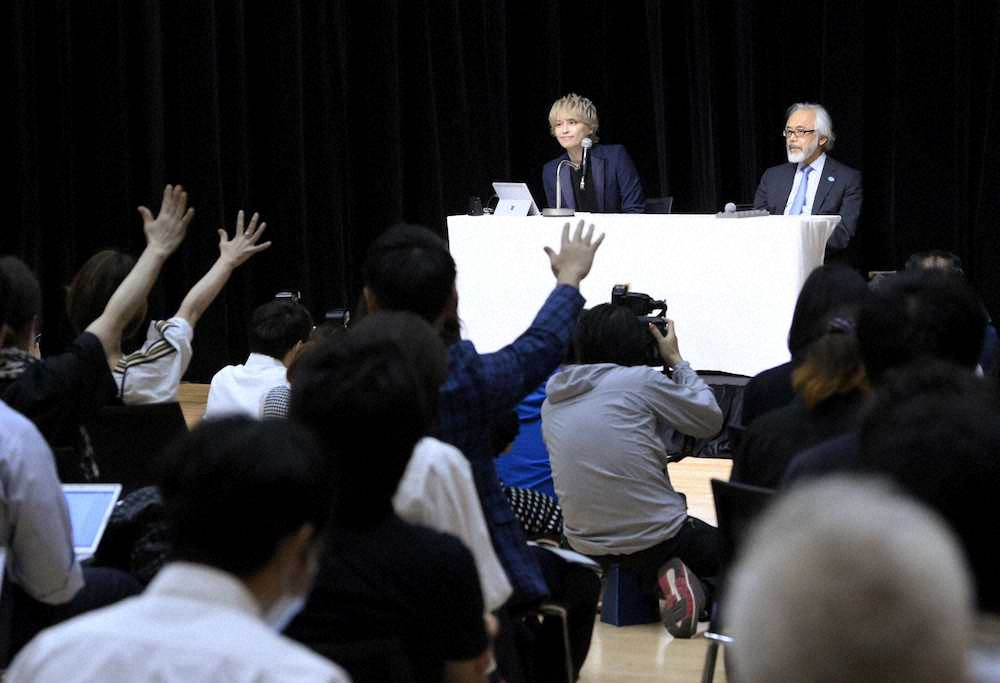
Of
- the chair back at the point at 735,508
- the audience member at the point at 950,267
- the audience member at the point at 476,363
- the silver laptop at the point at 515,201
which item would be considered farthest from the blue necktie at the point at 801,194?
the audience member at the point at 476,363

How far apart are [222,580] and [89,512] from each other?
1.63 m

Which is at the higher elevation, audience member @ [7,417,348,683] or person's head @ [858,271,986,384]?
person's head @ [858,271,986,384]

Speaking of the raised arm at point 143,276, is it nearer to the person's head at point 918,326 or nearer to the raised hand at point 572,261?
the raised hand at point 572,261

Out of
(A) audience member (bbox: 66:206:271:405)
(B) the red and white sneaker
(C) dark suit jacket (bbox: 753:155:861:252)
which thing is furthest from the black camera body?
(C) dark suit jacket (bbox: 753:155:861:252)

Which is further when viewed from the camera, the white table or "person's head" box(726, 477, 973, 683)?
the white table

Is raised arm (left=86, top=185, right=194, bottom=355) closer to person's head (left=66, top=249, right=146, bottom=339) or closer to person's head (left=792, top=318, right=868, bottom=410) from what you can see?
person's head (left=66, top=249, right=146, bottom=339)

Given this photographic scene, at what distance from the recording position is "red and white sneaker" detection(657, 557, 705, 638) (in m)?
4.04

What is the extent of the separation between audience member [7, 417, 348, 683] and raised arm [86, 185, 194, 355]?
131cm

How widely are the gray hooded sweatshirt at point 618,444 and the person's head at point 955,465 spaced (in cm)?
260

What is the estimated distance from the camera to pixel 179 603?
4.33 ft

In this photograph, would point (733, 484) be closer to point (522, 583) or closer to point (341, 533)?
point (522, 583)

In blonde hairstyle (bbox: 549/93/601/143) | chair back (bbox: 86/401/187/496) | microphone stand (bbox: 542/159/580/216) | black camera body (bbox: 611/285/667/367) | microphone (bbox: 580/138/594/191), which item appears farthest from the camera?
blonde hairstyle (bbox: 549/93/601/143)

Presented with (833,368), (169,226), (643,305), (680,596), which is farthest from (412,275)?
(643,305)

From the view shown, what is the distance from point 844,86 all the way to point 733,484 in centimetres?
643
